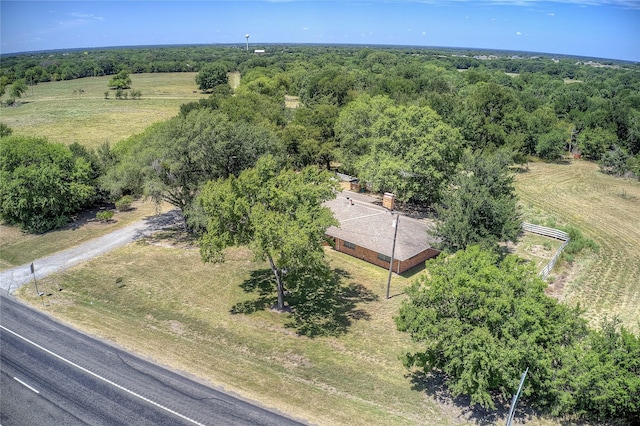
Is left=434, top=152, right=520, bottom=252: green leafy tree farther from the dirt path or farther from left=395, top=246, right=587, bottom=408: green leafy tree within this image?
the dirt path

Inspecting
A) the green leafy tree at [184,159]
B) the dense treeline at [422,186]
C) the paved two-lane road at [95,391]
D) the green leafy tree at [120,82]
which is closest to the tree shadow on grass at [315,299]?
the dense treeline at [422,186]

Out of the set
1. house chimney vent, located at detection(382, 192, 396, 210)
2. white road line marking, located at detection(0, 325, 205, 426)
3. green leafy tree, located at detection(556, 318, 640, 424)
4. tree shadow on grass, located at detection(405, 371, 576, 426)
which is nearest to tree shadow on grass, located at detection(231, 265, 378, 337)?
tree shadow on grass, located at detection(405, 371, 576, 426)

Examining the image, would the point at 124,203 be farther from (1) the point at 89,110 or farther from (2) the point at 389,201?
(1) the point at 89,110

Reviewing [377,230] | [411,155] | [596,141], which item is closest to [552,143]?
[596,141]

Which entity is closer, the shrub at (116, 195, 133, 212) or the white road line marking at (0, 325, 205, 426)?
the white road line marking at (0, 325, 205, 426)

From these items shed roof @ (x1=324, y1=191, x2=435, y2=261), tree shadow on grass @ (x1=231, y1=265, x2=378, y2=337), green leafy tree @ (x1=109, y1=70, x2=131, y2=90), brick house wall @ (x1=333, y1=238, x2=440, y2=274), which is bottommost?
tree shadow on grass @ (x1=231, y1=265, x2=378, y2=337)

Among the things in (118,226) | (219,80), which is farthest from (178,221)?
(219,80)
